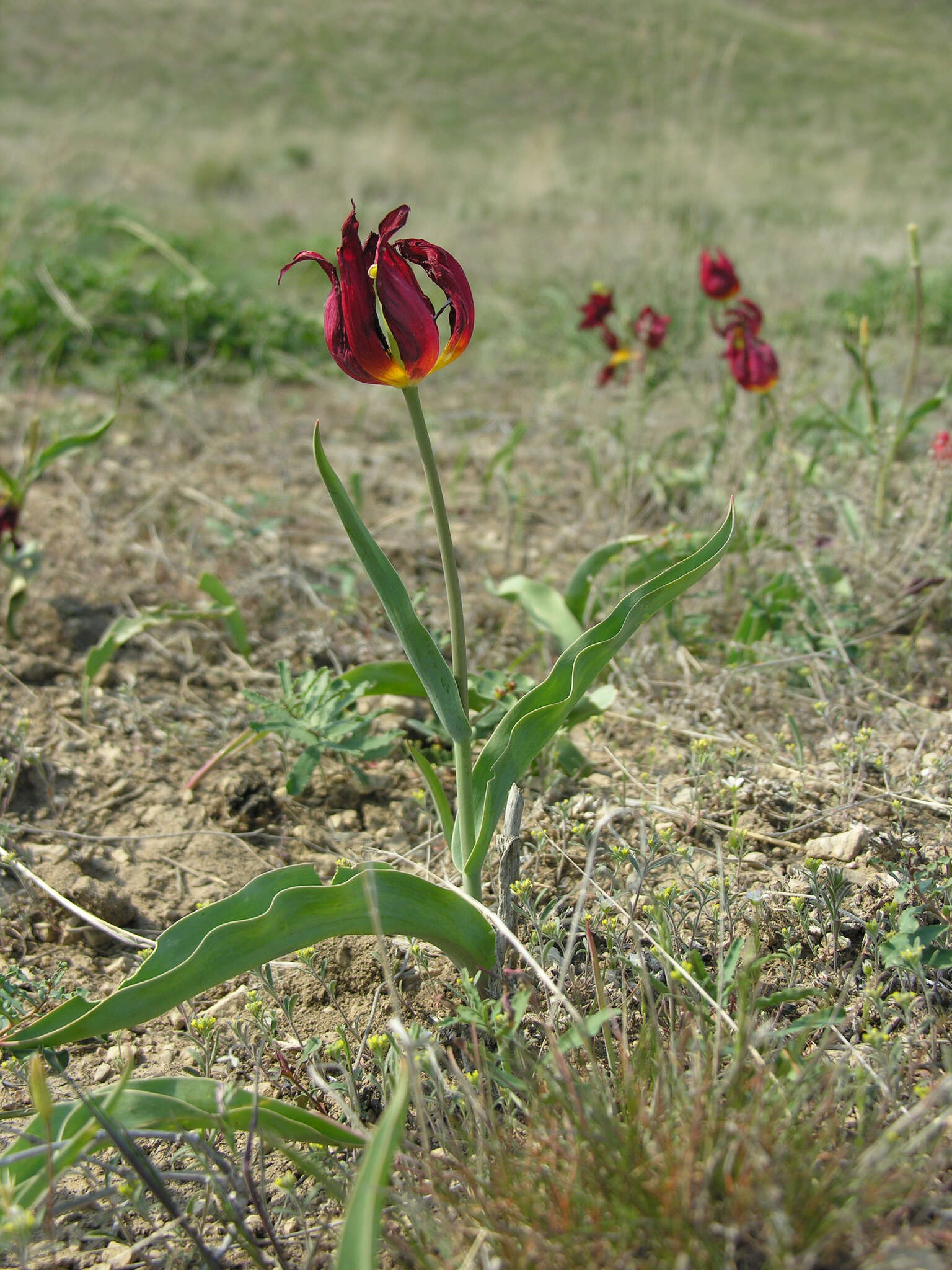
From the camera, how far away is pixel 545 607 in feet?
6.53

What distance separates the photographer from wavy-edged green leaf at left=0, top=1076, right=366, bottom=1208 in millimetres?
895

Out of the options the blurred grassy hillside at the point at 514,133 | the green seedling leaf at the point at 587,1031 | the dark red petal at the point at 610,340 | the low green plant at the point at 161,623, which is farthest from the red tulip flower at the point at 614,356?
the green seedling leaf at the point at 587,1031

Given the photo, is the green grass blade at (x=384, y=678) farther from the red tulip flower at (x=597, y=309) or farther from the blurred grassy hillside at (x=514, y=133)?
the blurred grassy hillside at (x=514, y=133)

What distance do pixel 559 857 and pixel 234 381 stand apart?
3198 millimetres

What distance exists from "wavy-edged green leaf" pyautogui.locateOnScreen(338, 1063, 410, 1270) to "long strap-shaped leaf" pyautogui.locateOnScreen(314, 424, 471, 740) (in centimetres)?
50

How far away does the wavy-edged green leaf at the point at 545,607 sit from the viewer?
6.34ft

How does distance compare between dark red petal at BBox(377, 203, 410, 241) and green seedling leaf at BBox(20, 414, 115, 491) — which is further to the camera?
green seedling leaf at BBox(20, 414, 115, 491)

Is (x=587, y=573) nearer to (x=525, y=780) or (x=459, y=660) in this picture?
(x=525, y=780)

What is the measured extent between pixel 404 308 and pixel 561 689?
559 mm

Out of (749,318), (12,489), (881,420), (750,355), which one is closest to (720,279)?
(749,318)

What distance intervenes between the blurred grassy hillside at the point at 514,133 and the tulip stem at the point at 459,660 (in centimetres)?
249

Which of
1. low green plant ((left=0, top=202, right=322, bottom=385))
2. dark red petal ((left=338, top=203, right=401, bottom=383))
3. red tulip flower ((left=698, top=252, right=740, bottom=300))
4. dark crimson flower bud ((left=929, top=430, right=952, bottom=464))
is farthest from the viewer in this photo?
low green plant ((left=0, top=202, right=322, bottom=385))

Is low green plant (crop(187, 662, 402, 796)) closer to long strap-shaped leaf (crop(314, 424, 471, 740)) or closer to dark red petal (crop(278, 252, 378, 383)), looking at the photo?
long strap-shaped leaf (crop(314, 424, 471, 740))

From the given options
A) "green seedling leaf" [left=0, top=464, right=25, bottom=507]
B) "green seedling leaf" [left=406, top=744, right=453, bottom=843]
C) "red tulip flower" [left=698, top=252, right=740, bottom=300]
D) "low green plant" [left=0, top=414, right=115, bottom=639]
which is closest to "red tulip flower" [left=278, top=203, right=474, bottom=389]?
"green seedling leaf" [left=406, top=744, right=453, bottom=843]
